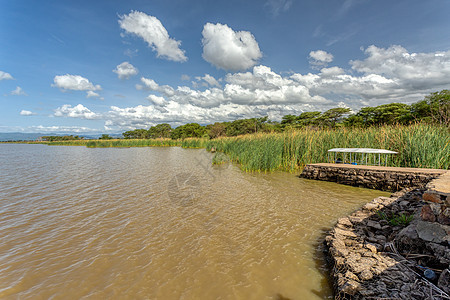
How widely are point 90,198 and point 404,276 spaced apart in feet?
24.0

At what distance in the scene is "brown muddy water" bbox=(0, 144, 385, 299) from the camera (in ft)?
8.36

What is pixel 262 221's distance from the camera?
4539 millimetres

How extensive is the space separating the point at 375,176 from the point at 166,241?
7.56 meters

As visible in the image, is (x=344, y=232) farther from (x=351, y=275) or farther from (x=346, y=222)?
(x=351, y=275)

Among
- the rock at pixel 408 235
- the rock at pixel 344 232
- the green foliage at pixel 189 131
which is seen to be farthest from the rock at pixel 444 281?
the green foliage at pixel 189 131

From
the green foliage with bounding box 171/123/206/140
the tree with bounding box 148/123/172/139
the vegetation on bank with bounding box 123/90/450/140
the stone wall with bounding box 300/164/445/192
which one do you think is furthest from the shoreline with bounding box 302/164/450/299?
the tree with bounding box 148/123/172/139

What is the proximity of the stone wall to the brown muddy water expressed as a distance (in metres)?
0.88

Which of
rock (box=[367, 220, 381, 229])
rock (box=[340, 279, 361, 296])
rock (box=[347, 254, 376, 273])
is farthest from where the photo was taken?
rock (box=[367, 220, 381, 229])

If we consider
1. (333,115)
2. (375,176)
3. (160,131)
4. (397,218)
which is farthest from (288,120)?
(397,218)

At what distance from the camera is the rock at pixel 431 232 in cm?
246

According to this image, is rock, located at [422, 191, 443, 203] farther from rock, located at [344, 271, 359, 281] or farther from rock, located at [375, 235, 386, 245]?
rock, located at [344, 271, 359, 281]

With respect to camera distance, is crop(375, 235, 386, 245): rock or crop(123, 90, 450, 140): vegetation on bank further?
crop(123, 90, 450, 140): vegetation on bank

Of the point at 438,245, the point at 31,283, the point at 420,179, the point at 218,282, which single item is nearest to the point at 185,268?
the point at 218,282

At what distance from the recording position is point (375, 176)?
7.24 m
